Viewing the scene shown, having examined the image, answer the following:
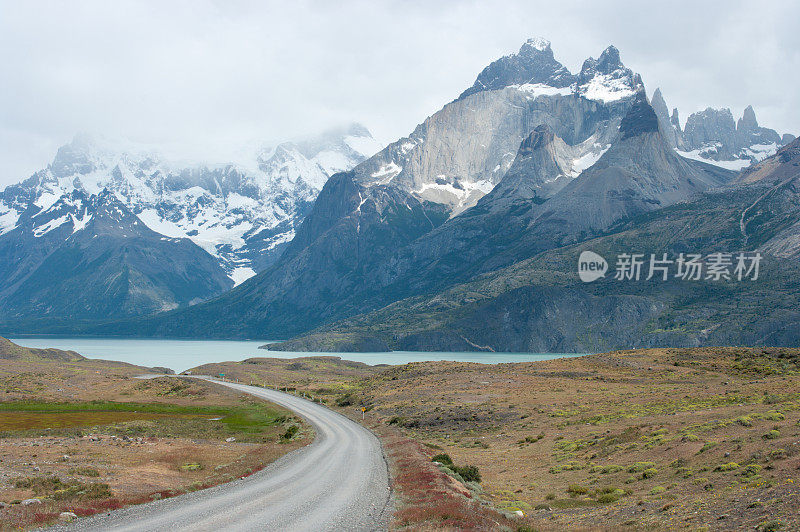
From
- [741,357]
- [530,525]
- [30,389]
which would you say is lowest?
[30,389]

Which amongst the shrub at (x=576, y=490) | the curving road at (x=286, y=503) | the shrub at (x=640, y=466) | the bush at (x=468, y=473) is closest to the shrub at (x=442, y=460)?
the bush at (x=468, y=473)

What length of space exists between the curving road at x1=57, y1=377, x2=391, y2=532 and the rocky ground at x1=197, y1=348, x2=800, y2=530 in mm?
2941

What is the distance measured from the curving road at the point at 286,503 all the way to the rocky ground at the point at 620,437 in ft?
9.65

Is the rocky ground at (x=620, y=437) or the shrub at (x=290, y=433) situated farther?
the shrub at (x=290, y=433)

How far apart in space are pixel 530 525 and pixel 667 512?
18.0 feet

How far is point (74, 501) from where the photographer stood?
91.4ft

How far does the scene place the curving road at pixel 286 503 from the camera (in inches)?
971

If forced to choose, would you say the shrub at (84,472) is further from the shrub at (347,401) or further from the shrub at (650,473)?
the shrub at (347,401)

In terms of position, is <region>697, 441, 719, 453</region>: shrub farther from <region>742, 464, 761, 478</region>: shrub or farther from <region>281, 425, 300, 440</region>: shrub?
<region>281, 425, 300, 440</region>: shrub

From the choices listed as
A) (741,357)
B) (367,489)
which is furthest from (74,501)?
(741,357)

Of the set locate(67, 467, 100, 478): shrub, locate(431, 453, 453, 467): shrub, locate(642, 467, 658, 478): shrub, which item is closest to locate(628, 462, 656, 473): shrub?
locate(642, 467, 658, 478): shrub

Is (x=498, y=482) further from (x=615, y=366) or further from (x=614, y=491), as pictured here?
(x=615, y=366)

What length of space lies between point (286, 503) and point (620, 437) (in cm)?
2537

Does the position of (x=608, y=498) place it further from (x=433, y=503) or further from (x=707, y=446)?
(x=433, y=503)
